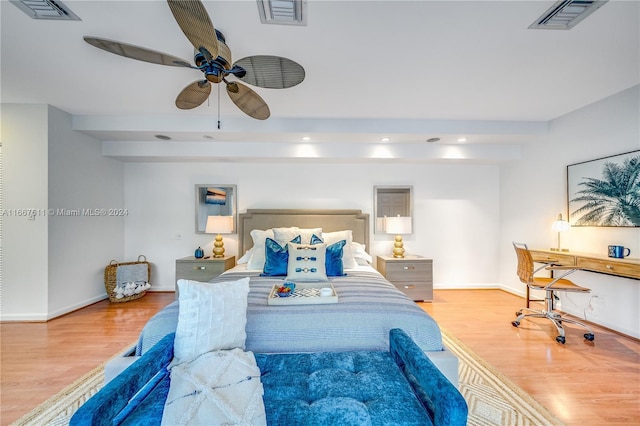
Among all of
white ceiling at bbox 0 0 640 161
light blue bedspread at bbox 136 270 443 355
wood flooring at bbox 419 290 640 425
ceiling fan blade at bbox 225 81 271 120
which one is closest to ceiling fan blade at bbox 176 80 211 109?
ceiling fan blade at bbox 225 81 271 120

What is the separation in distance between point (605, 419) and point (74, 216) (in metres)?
5.55

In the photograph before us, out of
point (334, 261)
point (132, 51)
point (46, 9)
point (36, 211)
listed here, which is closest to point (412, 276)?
point (334, 261)

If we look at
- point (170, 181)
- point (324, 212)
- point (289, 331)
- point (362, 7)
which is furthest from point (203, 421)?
point (170, 181)

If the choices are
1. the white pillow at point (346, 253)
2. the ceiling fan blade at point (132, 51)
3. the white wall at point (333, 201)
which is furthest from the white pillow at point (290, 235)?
the ceiling fan blade at point (132, 51)

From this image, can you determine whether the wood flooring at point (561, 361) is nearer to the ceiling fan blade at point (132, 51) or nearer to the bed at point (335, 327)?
the bed at point (335, 327)

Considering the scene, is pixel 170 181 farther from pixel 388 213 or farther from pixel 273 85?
pixel 388 213

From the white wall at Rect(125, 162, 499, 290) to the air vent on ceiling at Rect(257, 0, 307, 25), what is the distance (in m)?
2.74

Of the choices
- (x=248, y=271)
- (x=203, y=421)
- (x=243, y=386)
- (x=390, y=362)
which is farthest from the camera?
(x=248, y=271)

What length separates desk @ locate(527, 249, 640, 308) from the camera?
2459 mm

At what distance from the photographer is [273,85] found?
1.89m

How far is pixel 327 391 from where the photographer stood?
125 centimetres

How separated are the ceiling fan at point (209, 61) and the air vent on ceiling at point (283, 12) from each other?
0.33 meters

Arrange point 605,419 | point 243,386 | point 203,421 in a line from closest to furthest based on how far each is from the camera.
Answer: point 203,421, point 243,386, point 605,419

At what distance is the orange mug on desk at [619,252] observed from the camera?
269 centimetres
